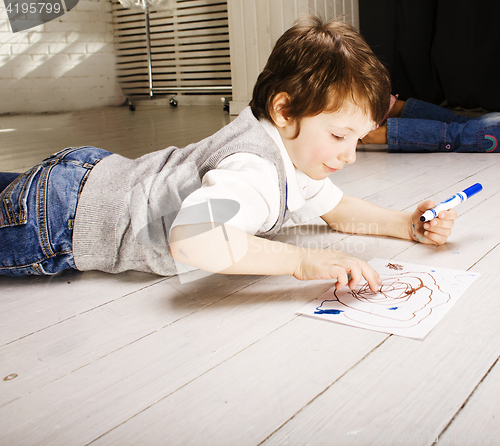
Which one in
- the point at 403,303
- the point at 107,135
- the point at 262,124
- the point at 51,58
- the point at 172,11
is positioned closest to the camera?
the point at 403,303

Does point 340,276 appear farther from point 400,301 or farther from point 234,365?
point 234,365

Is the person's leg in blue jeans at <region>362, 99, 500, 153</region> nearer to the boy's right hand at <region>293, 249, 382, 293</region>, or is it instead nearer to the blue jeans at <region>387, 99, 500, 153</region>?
the blue jeans at <region>387, 99, 500, 153</region>

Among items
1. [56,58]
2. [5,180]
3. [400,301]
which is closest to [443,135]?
[400,301]

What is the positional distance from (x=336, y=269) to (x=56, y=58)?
394 centimetres

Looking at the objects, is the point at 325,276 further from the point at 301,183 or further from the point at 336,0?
the point at 336,0

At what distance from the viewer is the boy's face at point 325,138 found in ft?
2.39

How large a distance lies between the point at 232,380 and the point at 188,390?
0.05 m

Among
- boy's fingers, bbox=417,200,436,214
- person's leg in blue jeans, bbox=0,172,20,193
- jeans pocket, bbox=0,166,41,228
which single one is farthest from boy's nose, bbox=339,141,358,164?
person's leg in blue jeans, bbox=0,172,20,193

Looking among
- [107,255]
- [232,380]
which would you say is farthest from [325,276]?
[107,255]

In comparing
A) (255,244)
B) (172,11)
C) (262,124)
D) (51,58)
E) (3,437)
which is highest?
(172,11)

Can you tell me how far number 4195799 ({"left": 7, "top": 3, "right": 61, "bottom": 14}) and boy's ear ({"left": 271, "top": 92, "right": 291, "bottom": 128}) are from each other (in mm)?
3731

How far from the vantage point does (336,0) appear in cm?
271

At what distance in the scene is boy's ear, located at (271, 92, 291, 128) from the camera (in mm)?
764

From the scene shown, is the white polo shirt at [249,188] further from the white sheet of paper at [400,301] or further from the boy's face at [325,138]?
the white sheet of paper at [400,301]
